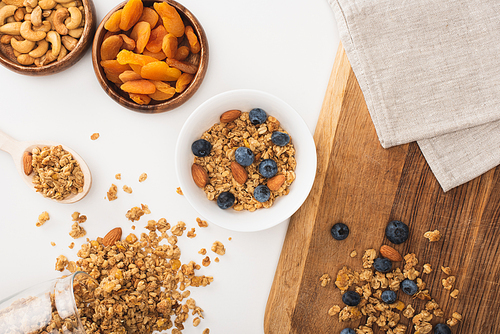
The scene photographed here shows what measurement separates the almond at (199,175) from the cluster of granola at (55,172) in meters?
0.36

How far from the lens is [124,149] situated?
3.31 feet

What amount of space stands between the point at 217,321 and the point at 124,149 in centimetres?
63

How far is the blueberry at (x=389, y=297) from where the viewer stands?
3.18ft

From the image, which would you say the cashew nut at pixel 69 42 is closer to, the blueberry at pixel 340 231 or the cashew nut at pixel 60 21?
the cashew nut at pixel 60 21

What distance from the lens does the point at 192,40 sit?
0.92 metres

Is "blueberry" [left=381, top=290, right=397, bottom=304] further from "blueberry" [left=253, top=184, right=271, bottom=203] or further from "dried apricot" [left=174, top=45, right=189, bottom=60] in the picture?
"dried apricot" [left=174, top=45, right=189, bottom=60]

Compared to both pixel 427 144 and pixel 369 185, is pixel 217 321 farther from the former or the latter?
pixel 427 144

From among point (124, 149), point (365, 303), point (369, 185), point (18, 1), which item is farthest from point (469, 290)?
point (18, 1)

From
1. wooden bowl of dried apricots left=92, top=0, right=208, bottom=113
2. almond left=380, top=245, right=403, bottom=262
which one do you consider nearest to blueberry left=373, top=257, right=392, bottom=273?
almond left=380, top=245, right=403, bottom=262

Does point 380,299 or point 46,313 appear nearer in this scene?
point 46,313

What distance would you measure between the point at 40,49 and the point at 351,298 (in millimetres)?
1175

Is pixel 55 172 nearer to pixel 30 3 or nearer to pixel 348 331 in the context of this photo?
pixel 30 3

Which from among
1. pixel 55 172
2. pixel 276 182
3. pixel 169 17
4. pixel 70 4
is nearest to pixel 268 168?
pixel 276 182

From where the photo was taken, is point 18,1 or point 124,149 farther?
point 124,149
